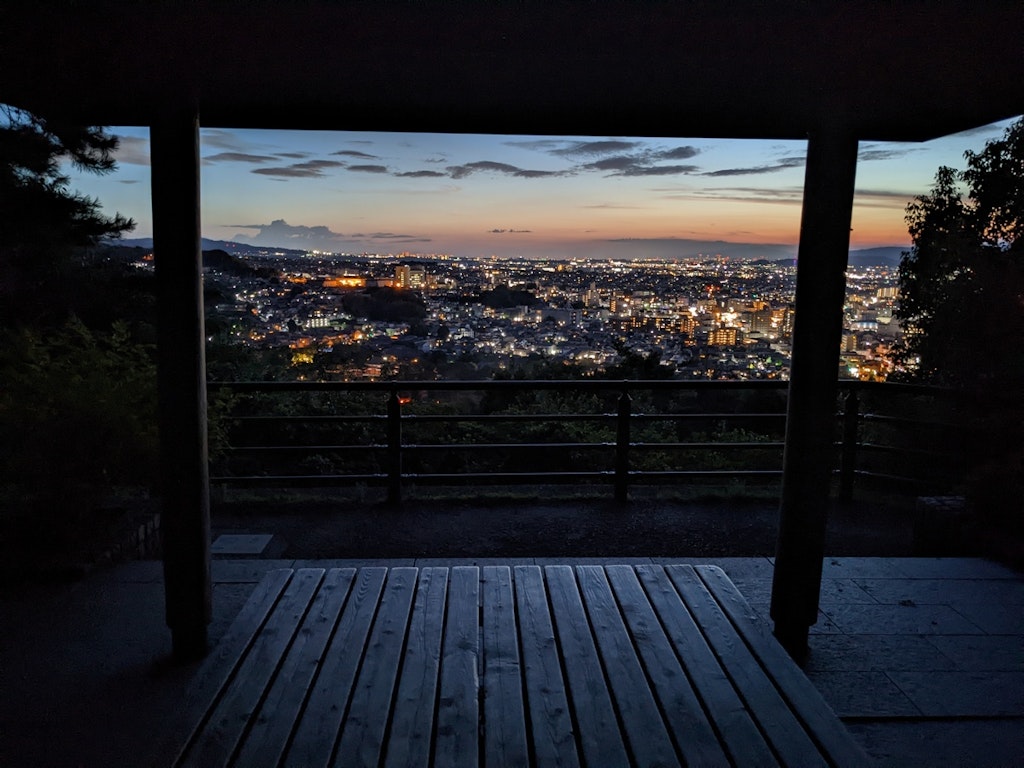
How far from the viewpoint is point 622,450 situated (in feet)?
16.9

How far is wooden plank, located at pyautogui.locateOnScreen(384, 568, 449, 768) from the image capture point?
65.3 inches

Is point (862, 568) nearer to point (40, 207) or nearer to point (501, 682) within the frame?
point (501, 682)

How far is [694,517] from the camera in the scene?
485 centimetres

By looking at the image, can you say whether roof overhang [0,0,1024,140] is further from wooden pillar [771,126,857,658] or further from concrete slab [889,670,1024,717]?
concrete slab [889,670,1024,717]

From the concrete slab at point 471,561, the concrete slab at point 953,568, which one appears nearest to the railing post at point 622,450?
the concrete slab at point 471,561

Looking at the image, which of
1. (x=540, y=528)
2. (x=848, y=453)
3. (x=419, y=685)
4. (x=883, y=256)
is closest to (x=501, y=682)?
(x=419, y=685)

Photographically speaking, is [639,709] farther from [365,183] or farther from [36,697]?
[365,183]

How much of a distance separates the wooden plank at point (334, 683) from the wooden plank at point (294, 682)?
0.02m

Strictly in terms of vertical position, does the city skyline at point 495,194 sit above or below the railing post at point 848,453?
above

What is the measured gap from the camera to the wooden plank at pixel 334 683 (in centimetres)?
165

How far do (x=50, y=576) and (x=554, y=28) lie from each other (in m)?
3.51

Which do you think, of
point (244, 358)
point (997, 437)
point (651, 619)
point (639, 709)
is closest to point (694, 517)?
point (997, 437)

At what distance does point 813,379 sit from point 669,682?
1.34 meters

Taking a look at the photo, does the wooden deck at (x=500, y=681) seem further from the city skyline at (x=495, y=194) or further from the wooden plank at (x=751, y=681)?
the city skyline at (x=495, y=194)
